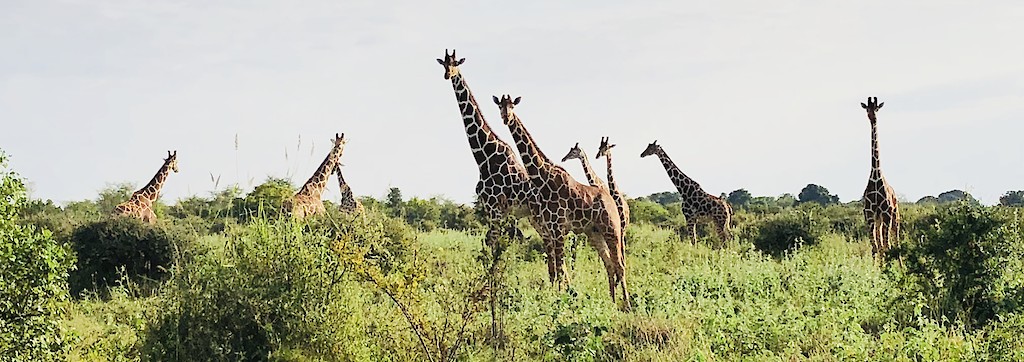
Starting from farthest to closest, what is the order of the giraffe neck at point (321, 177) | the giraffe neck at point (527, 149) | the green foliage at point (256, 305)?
the giraffe neck at point (321, 177)
the giraffe neck at point (527, 149)
the green foliage at point (256, 305)

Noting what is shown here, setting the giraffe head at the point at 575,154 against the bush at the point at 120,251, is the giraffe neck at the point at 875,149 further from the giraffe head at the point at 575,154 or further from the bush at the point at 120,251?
the bush at the point at 120,251

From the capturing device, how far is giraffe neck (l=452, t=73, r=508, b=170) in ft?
37.2

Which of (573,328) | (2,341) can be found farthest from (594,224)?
(2,341)

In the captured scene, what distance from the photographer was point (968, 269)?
8.36 metres

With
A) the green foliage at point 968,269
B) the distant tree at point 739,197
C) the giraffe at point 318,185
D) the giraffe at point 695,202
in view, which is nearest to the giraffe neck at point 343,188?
the giraffe at point 318,185

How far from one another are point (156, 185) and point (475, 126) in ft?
28.4

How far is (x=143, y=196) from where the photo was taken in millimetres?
17625

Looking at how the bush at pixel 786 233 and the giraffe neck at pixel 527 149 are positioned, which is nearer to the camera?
the giraffe neck at pixel 527 149

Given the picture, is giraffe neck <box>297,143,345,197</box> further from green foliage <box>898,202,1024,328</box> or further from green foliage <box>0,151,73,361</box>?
green foliage <box>0,151,73,361</box>

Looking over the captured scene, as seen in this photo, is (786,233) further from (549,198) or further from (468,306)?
(468,306)

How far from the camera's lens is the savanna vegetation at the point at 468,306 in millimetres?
6363

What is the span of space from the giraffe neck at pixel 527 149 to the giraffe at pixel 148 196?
23.1 feet

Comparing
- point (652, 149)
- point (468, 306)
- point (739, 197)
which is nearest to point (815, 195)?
point (739, 197)

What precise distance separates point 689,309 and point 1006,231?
2437mm
